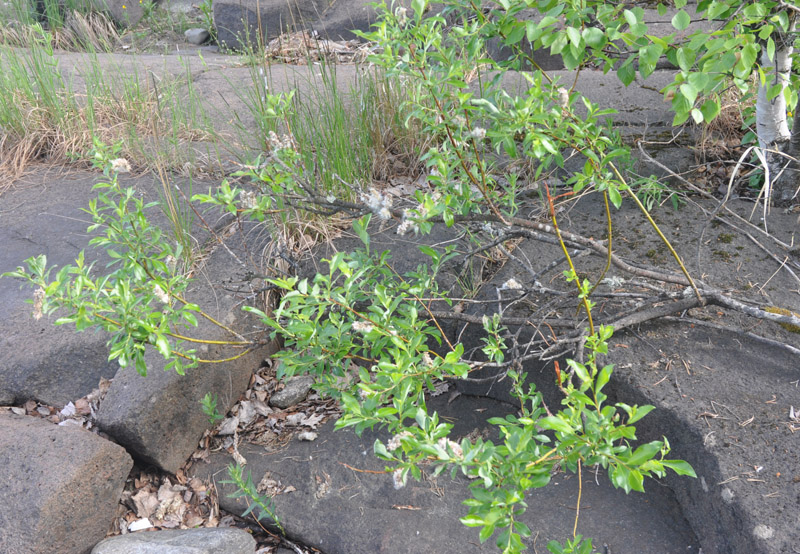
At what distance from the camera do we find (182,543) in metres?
2.27

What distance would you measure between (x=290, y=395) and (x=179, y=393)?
594mm

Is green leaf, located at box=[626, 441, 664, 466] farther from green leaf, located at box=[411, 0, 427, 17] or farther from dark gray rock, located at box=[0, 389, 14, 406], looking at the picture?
dark gray rock, located at box=[0, 389, 14, 406]

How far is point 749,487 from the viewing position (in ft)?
6.45

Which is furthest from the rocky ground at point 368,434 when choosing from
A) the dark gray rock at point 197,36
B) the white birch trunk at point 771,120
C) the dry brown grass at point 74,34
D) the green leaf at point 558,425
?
the dark gray rock at point 197,36

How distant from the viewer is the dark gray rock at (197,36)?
28.5ft

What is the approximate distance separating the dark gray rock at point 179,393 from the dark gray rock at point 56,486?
12cm

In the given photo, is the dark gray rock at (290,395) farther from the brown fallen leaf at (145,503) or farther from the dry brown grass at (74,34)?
the dry brown grass at (74,34)

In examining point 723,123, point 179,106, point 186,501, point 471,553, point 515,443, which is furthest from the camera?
point 179,106

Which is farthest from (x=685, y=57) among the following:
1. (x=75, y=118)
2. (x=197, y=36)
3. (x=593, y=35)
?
(x=197, y=36)

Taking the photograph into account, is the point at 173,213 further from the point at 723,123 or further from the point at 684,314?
the point at 723,123

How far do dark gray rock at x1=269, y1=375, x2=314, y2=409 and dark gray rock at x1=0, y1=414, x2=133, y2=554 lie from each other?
2.51ft

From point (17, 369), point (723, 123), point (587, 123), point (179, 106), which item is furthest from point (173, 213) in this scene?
point (723, 123)

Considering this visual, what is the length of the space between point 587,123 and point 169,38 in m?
8.70

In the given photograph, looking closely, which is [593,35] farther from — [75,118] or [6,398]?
[75,118]
